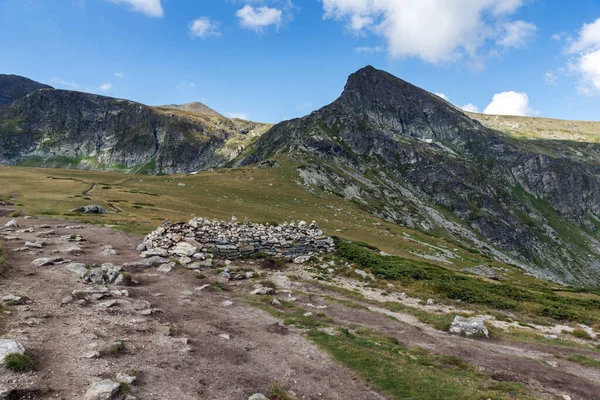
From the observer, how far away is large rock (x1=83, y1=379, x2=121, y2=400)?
33.3 ft

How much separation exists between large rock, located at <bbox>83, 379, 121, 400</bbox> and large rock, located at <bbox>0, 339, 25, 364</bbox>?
3283 millimetres

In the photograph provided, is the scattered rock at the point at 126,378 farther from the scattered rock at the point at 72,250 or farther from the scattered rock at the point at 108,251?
the scattered rock at the point at 108,251

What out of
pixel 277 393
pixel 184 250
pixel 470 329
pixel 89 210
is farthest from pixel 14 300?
pixel 89 210

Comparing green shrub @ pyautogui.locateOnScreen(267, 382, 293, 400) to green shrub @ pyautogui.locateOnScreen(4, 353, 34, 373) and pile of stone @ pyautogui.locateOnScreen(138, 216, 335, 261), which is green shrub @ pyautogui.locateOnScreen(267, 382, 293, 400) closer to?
green shrub @ pyautogui.locateOnScreen(4, 353, 34, 373)

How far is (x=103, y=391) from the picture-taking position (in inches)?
407

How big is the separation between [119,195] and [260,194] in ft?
135

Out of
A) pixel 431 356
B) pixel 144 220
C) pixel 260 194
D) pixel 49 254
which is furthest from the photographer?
pixel 260 194

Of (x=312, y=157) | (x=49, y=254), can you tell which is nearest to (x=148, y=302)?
(x=49, y=254)

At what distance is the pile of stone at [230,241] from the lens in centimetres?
3503

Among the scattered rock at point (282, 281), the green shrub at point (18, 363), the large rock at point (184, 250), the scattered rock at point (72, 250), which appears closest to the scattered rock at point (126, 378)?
the green shrub at point (18, 363)

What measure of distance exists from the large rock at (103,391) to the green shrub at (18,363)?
8.28 ft

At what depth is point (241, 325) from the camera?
64.4 feet

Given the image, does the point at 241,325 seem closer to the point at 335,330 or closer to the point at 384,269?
the point at 335,330

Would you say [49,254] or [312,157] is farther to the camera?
[312,157]
